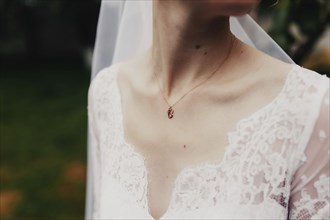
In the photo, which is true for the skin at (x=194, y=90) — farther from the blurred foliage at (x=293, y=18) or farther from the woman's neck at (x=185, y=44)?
the blurred foliage at (x=293, y=18)

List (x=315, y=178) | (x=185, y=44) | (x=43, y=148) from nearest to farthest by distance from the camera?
(x=315, y=178) < (x=185, y=44) < (x=43, y=148)

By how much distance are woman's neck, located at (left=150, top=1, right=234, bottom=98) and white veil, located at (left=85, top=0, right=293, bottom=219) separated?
0.95ft

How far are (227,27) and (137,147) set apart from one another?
420 millimetres

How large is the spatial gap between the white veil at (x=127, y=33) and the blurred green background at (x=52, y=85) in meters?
0.12

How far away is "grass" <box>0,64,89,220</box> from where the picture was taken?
5.20 metres

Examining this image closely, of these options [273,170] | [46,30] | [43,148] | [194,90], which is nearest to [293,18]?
[194,90]

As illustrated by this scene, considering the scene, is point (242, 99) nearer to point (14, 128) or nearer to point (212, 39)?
point (212, 39)

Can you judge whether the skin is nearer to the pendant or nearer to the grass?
the pendant

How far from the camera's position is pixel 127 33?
6.52 feet

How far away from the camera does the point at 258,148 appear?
4.33ft

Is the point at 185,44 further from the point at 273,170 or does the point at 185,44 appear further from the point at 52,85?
the point at 52,85

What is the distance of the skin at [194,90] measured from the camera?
51.9 inches

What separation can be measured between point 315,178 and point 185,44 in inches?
16.6

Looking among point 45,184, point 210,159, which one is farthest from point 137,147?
Answer: point 45,184
